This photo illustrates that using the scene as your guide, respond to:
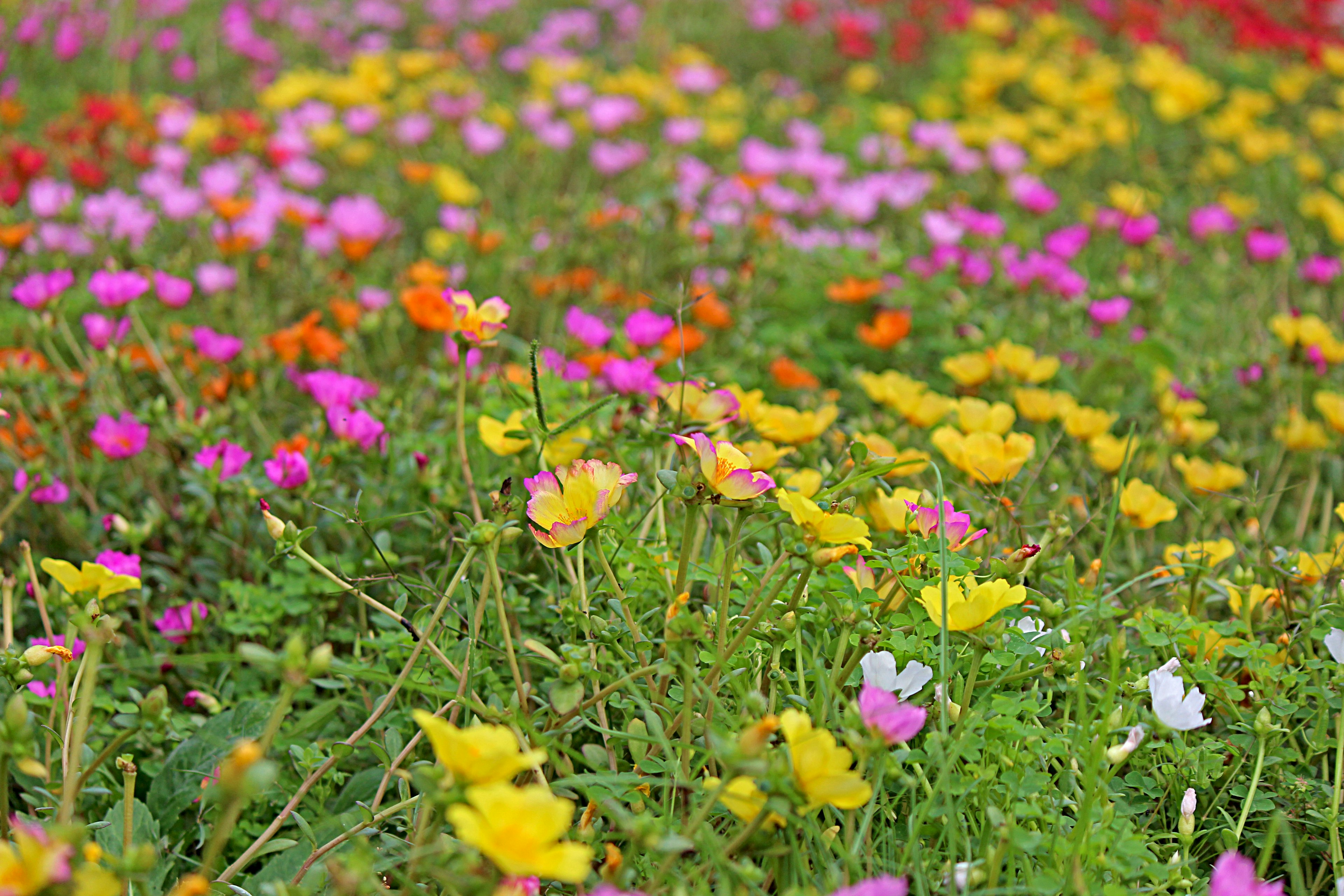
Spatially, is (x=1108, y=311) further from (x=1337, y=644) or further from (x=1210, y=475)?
(x=1337, y=644)

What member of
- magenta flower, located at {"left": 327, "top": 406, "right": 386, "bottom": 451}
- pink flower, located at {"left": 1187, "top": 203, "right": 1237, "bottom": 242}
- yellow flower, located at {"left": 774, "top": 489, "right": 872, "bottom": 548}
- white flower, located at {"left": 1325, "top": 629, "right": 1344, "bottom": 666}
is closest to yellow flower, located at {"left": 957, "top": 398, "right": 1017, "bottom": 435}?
white flower, located at {"left": 1325, "top": 629, "right": 1344, "bottom": 666}

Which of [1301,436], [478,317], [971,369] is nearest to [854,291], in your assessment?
[971,369]

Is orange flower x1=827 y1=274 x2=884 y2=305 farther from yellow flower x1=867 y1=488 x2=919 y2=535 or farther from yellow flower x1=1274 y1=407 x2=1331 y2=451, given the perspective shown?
yellow flower x1=867 y1=488 x2=919 y2=535

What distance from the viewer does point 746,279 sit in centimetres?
267

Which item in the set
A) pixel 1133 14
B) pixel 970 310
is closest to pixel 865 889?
pixel 970 310

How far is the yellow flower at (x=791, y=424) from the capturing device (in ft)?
5.62

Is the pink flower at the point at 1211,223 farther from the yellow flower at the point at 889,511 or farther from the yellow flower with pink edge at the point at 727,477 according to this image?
the yellow flower with pink edge at the point at 727,477

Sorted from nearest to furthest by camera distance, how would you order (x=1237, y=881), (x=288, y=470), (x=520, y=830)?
(x=520, y=830) < (x=1237, y=881) < (x=288, y=470)

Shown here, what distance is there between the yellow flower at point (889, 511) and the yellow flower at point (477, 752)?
28.0 inches

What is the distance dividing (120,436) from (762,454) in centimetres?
115

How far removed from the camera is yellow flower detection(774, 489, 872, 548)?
1129 mm

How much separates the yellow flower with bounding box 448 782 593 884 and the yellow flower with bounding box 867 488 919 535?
73 centimetres

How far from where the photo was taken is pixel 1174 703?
1.25 metres

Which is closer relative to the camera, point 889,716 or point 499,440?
point 889,716
